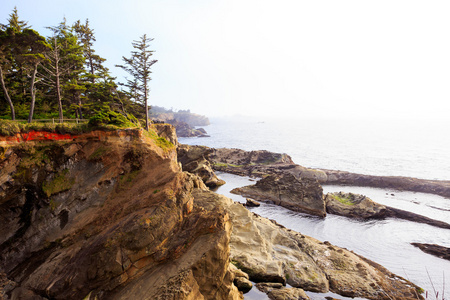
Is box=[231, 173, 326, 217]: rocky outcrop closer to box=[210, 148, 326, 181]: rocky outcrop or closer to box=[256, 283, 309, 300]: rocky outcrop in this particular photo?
box=[210, 148, 326, 181]: rocky outcrop

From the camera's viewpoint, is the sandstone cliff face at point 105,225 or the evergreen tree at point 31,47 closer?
the sandstone cliff face at point 105,225

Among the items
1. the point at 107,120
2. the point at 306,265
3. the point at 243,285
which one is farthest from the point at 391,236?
the point at 107,120

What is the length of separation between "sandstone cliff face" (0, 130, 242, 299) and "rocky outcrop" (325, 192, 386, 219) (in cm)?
3107

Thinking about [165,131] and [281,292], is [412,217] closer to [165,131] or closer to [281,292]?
[281,292]

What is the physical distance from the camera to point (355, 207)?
124ft

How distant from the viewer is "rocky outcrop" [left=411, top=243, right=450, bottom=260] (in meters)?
26.4

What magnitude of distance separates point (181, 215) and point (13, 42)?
22615 millimetres

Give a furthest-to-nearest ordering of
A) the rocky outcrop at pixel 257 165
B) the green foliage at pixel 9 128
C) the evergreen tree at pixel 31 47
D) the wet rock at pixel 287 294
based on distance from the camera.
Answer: the rocky outcrop at pixel 257 165, the evergreen tree at pixel 31 47, the wet rock at pixel 287 294, the green foliage at pixel 9 128

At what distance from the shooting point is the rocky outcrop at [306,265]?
756 inches

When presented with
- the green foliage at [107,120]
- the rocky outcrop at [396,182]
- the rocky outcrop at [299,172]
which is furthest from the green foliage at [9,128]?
the rocky outcrop at [396,182]

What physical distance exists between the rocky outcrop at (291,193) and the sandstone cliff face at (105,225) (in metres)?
27.7

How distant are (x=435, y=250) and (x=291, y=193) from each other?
20.3 m

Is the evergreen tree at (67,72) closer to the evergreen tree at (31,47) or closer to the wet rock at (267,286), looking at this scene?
the evergreen tree at (31,47)

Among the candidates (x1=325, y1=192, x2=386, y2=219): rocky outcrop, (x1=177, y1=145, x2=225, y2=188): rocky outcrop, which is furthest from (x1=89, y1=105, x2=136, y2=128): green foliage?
(x1=325, y1=192, x2=386, y2=219): rocky outcrop
